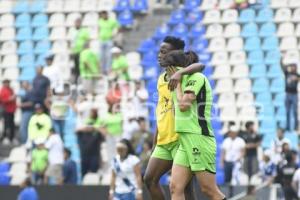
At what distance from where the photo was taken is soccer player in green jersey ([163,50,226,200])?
34.5 feet

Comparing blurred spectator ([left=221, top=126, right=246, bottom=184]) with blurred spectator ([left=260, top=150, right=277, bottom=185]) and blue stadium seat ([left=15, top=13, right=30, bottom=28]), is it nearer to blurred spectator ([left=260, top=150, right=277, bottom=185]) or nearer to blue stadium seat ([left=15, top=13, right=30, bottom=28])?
blurred spectator ([left=260, top=150, right=277, bottom=185])

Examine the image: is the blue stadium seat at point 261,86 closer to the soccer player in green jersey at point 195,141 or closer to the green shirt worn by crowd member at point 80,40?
the green shirt worn by crowd member at point 80,40

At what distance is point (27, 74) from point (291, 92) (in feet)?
24.1

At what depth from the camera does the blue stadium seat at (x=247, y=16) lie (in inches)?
958

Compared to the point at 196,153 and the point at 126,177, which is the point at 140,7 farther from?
the point at 196,153

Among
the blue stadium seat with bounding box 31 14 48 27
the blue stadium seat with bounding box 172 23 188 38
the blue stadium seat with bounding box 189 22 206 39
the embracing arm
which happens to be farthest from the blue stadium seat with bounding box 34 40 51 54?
the embracing arm

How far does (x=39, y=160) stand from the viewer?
20.0 m

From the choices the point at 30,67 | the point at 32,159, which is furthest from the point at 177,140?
the point at 30,67

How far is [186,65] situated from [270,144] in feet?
33.3

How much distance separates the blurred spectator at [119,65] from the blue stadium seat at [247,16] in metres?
3.65

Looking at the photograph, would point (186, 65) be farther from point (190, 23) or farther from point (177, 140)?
point (190, 23)

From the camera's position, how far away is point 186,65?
1092cm

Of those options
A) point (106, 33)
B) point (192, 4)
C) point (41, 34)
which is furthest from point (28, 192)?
point (41, 34)

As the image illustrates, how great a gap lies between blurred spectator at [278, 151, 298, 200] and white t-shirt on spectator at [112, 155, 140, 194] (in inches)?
171
